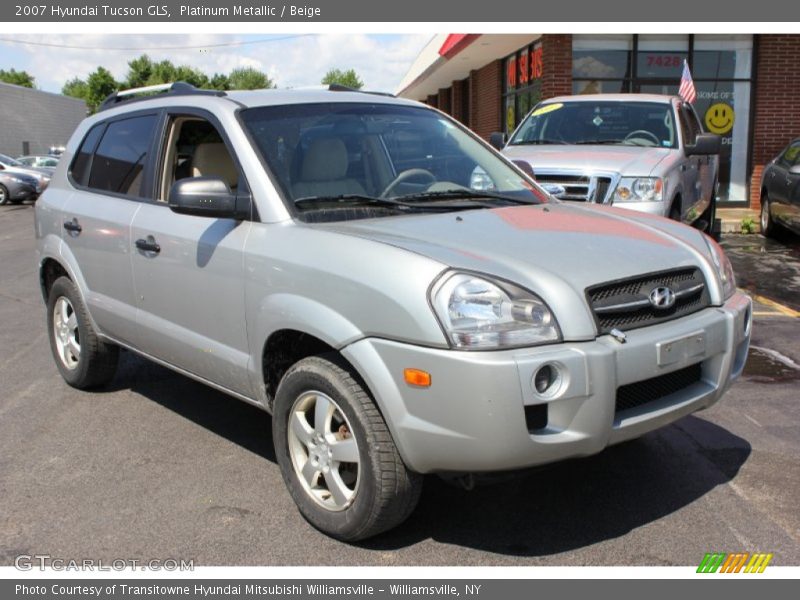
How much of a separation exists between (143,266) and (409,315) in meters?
2.10

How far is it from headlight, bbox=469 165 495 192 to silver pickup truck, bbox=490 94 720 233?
2815 millimetres

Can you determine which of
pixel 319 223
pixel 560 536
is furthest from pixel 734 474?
pixel 319 223

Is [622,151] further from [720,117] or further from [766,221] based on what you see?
[720,117]

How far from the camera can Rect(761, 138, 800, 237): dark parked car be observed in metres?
11.1

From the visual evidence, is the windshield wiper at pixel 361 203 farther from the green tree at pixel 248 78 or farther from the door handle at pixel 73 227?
the green tree at pixel 248 78

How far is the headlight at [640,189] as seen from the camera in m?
7.73

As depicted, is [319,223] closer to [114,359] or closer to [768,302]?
[114,359]

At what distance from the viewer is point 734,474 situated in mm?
4090

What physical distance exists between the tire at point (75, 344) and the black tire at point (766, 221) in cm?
1044

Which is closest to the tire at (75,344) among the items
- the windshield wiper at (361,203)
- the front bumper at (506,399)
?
the windshield wiper at (361,203)

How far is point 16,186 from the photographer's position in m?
24.4

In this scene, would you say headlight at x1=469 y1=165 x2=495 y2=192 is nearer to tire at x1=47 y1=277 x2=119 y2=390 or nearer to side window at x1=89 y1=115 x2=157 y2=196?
side window at x1=89 y1=115 x2=157 y2=196

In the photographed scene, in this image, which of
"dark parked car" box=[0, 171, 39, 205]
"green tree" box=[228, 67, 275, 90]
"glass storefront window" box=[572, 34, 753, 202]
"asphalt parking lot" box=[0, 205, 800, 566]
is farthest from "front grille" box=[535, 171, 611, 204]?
"green tree" box=[228, 67, 275, 90]

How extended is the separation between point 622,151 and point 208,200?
18.6 feet
